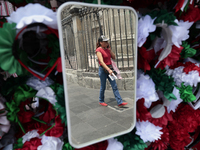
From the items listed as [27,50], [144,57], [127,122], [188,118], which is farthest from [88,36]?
[188,118]

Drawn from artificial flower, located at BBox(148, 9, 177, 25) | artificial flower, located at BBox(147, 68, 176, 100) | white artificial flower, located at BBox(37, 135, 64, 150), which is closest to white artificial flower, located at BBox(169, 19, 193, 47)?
artificial flower, located at BBox(148, 9, 177, 25)

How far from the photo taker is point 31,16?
0.52 m

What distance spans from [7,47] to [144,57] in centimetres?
66

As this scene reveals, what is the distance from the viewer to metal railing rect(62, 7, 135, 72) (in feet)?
1.87

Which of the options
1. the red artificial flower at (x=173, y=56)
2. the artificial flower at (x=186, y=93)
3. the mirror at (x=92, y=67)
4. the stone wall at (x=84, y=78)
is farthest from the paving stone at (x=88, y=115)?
the artificial flower at (x=186, y=93)

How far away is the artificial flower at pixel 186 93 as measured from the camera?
36.0 inches

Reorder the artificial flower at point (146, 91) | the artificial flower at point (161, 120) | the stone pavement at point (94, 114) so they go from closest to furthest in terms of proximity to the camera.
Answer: the stone pavement at point (94, 114), the artificial flower at point (146, 91), the artificial flower at point (161, 120)

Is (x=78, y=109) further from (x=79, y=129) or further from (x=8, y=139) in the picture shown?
(x=8, y=139)

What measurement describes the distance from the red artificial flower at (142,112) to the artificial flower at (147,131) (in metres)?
0.05

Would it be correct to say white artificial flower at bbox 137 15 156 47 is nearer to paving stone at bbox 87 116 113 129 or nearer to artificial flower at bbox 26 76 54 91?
paving stone at bbox 87 116 113 129

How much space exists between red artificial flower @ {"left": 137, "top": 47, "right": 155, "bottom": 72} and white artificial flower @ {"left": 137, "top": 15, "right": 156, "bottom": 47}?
75 millimetres

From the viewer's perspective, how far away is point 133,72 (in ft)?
2.53

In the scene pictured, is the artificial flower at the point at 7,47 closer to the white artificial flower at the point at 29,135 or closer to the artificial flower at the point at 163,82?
the white artificial flower at the point at 29,135

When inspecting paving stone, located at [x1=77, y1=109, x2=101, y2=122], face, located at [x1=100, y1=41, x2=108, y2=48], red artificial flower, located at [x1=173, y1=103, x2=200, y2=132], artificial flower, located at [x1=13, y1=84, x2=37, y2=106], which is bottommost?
red artificial flower, located at [x1=173, y1=103, x2=200, y2=132]
